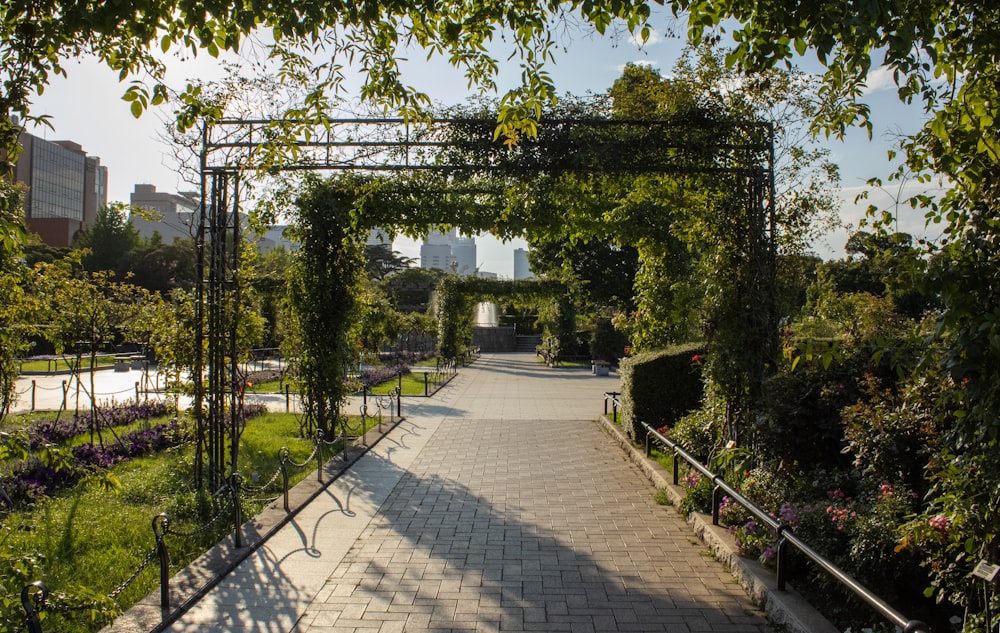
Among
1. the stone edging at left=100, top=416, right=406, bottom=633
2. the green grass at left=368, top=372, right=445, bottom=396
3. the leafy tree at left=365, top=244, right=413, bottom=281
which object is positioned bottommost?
the stone edging at left=100, top=416, right=406, bottom=633

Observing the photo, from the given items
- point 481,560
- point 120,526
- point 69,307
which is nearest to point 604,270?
point 69,307

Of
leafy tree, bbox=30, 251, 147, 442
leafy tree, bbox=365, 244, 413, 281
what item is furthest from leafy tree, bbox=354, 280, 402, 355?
leafy tree, bbox=365, 244, 413, 281

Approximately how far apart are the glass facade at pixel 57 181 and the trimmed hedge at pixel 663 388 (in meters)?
89.6

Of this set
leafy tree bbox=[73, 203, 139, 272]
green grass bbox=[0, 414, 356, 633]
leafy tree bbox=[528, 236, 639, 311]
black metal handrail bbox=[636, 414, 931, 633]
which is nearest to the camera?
black metal handrail bbox=[636, 414, 931, 633]

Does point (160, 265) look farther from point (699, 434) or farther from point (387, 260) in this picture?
point (699, 434)

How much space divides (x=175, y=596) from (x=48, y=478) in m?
3.93

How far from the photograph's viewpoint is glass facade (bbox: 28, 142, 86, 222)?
82062 millimetres

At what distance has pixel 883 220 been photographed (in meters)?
3.12

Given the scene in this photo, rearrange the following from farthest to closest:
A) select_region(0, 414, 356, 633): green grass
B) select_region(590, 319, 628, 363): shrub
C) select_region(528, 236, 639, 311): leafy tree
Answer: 1. select_region(528, 236, 639, 311): leafy tree
2. select_region(590, 319, 628, 363): shrub
3. select_region(0, 414, 356, 633): green grass

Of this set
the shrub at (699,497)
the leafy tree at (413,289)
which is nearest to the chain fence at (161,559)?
the shrub at (699,497)

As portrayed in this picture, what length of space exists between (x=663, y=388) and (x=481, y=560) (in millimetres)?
5436

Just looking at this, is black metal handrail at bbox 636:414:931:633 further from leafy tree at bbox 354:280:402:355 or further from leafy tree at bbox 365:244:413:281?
leafy tree at bbox 365:244:413:281

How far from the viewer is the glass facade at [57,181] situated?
82062 millimetres

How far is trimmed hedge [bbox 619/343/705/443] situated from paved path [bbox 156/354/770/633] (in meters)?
0.98
